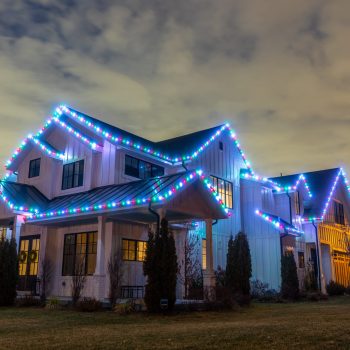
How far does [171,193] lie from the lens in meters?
13.2

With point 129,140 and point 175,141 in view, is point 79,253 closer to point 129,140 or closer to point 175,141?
point 129,140

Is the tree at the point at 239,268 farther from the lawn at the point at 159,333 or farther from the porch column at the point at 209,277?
the lawn at the point at 159,333

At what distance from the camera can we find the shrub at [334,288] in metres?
24.5

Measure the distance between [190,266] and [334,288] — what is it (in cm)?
1161

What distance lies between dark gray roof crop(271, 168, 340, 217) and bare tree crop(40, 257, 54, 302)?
14.0 metres

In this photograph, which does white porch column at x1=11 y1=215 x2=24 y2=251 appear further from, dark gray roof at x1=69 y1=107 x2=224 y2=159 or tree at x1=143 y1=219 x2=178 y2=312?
tree at x1=143 y1=219 x2=178 y2=312

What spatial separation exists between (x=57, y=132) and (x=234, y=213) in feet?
31.5

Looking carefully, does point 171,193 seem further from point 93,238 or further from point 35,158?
point 35,158

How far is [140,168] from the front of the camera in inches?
732

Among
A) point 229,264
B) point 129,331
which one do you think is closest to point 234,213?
point 229,264

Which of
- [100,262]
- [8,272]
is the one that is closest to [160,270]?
[100,262]

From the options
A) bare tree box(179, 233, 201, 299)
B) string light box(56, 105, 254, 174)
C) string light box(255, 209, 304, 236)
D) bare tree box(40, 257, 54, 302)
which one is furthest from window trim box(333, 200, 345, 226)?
bare tree box(40, 257, 54, 302)

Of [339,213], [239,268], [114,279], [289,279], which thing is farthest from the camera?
[339,213]

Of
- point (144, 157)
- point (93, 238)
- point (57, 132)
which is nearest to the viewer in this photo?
point (93, 238)
